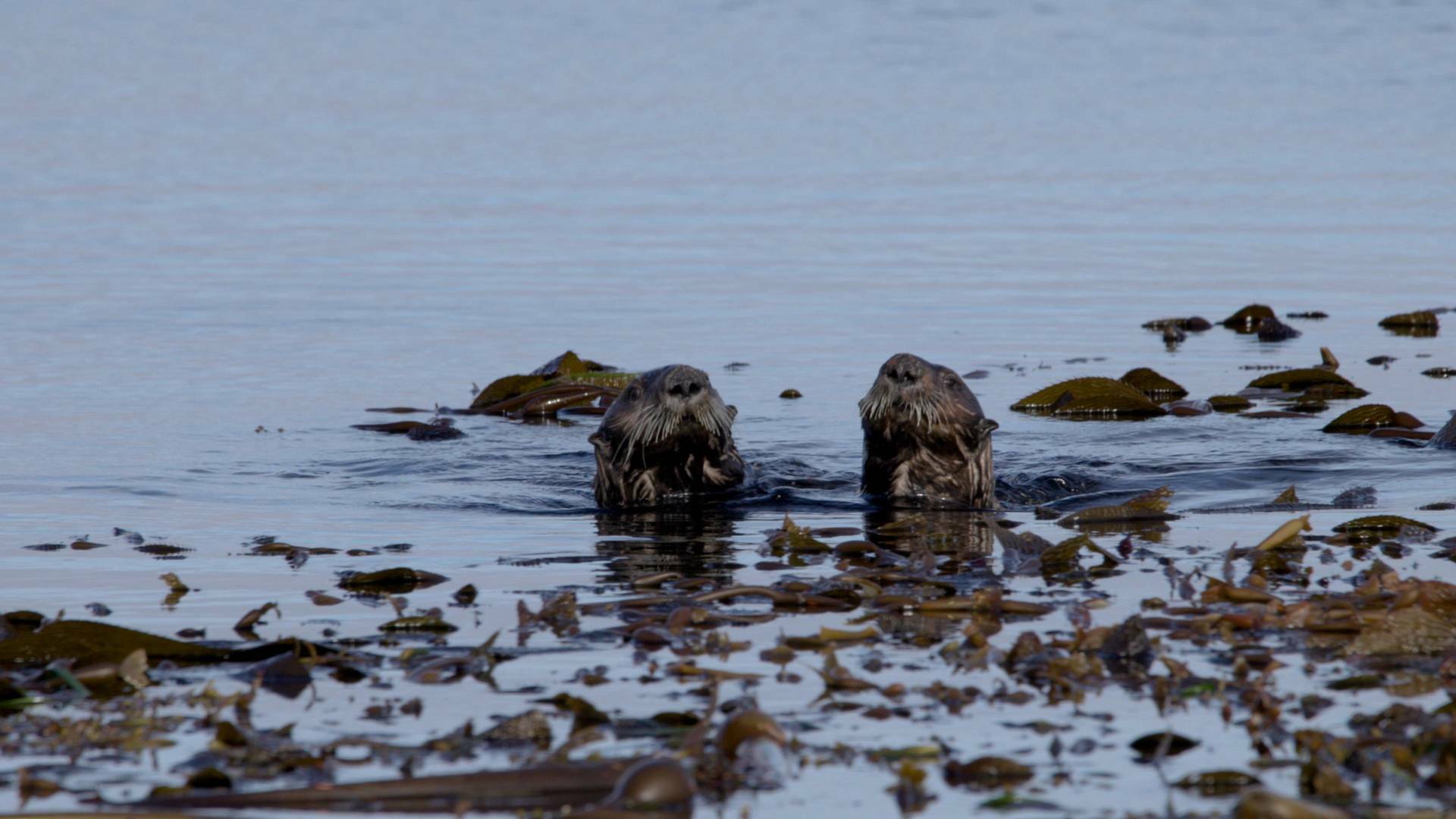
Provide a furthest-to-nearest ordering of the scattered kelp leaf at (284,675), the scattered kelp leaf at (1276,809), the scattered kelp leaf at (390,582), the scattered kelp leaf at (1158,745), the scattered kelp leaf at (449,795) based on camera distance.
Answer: the scattered kelp leaf at (390,582), the scattered kelp leaf at (284,675), the scattered kelp leaf at (1158,745), the scattered kelp leaf at (449,795), the scattered kelp leaf at (1276,809)

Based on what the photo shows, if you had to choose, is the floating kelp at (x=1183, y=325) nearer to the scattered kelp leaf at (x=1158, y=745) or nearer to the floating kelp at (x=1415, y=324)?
the floating kelp at (x=1415, y=324)

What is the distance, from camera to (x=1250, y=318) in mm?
13359

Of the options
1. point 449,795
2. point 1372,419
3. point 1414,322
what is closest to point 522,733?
point 449,795

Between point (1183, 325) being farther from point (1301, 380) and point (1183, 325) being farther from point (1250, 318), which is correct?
point (1301, 380)

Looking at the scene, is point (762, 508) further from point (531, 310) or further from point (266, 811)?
point (531, 310)

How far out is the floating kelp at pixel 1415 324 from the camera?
1314 cm

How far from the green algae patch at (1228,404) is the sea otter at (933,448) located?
3213 mm

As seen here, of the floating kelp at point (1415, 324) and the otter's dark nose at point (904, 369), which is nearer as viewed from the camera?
the otter's dark nose at point (904, 369)

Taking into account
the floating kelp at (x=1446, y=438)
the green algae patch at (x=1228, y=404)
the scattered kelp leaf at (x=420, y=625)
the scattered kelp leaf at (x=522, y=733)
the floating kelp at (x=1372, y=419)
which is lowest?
the scattered kelp leaf at (x=522, y=733)

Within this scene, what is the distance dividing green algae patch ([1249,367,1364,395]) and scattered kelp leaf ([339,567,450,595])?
7.04 metres

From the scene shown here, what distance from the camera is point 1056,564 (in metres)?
5.95

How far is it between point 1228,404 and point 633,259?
7.03 meters

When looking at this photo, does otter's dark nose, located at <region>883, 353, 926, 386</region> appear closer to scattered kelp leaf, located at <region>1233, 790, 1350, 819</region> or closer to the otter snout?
the otter snout

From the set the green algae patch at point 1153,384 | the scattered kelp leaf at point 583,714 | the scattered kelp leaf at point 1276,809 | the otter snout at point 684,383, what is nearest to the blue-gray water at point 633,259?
the scattered kelp leaf at point 583,714
